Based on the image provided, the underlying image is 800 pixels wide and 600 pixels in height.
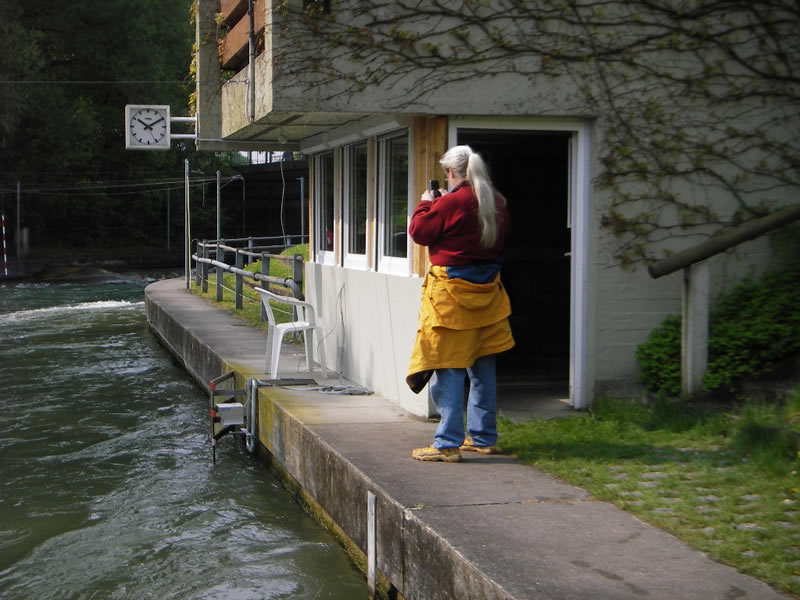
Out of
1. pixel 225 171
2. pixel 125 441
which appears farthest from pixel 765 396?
pixel 225 171

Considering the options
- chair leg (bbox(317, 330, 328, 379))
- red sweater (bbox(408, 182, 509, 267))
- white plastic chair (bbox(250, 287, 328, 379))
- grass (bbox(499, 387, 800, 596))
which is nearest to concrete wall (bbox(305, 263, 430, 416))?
chair leg (bbox(317, 330, 328, 379))

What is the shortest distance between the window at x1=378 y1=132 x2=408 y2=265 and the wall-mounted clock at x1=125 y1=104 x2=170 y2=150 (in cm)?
1046

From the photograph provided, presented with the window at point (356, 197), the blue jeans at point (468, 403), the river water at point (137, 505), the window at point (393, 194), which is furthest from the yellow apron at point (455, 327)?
the window at point (356, 197)

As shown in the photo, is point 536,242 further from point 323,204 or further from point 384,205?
point 384,205

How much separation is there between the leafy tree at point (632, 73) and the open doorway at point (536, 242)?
290 cm

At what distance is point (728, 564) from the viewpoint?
4301mm

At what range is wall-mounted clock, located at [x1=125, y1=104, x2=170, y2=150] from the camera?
18359 mm

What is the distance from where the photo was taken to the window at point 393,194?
8.20 metres

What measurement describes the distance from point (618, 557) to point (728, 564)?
429mm

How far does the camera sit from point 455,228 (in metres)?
6.11

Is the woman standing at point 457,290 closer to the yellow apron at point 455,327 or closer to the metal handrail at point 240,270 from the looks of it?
the yellow apron at point 455,327

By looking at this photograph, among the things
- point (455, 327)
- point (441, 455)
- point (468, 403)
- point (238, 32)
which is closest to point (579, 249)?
point (468, 403)

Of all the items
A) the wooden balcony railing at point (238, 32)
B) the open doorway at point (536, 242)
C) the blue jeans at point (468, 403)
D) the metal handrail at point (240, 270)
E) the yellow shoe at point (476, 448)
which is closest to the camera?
the blue jeans at point (468, 403)

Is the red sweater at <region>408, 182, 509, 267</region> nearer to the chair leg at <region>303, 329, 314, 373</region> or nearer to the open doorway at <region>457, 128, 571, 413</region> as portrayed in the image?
the chair leg at <region>303, 329, 314, 373</region>
